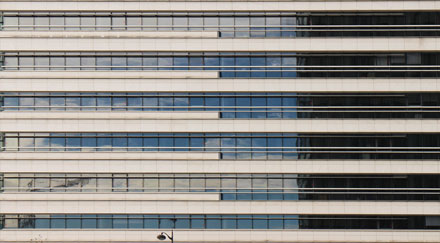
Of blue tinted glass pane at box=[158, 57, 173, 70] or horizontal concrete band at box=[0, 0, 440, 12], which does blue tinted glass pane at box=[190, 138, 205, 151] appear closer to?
blue tinted glass pane at box=[158, 57, 173, 70]

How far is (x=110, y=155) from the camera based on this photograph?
29172 millimetres

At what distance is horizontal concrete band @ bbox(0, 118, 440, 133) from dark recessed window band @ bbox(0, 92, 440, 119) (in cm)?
56

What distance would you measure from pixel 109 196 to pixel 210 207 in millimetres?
7885

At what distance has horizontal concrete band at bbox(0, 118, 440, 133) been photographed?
29.1 m

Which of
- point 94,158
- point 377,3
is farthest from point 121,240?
point 377,3

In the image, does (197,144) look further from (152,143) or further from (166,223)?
(166,223)

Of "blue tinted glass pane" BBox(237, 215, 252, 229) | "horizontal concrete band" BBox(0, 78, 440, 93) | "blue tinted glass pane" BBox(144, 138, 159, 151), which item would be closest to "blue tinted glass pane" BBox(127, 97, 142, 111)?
"horizontal concrete band" BBox(0, 78, 440, 93)

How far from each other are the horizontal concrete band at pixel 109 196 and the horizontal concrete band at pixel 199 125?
496 cm

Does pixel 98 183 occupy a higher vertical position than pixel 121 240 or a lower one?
higher

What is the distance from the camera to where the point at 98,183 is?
29.3 metres

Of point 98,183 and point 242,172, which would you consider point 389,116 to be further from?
point 98,183

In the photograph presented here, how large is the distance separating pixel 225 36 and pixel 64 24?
1301 centimetres

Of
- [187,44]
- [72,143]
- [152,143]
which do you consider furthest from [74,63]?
[187,44]

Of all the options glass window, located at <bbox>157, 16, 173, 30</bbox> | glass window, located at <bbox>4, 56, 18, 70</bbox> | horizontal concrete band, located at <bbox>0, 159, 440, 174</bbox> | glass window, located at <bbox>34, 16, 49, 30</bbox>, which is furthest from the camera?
glass window, located at <bbox>34, 16, 49, 30</bbox>
